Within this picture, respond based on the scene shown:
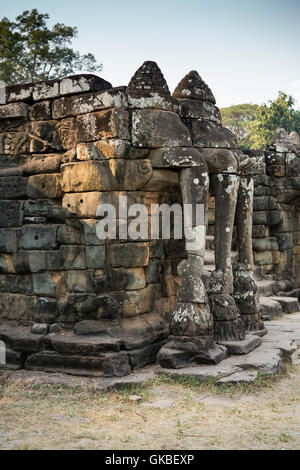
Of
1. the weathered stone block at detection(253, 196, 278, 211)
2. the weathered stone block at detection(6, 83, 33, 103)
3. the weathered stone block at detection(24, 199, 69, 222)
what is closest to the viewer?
the weathered stone block at detection(24, 199, 69, 222)

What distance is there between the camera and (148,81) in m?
6.55

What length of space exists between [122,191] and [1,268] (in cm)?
208

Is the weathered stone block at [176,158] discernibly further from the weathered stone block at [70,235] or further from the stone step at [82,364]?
the stone step at [82,364]

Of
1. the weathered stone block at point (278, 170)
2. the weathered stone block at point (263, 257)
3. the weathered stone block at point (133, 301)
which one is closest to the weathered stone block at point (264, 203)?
the weathered stone block at point (278, 170)

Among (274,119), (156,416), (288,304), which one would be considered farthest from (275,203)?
(274,119)

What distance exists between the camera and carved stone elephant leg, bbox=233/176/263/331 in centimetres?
753

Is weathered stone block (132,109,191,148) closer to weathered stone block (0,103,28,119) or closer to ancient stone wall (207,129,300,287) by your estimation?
weathered stone block (0,103,28,119)

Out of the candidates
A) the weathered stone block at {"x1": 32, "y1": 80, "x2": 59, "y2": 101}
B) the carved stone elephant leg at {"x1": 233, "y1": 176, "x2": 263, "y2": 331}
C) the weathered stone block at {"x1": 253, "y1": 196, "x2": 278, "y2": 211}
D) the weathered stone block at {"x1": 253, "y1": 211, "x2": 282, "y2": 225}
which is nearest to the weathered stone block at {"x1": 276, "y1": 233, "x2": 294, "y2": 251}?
the weathered stone block at {"x1": 253, "y1": 211, "x2": 282, "y2": 225}

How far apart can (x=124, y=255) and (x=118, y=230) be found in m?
0.31

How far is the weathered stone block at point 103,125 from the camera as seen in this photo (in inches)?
247

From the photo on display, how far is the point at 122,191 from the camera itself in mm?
6430

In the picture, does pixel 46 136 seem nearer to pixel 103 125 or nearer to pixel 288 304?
pixel 103 125

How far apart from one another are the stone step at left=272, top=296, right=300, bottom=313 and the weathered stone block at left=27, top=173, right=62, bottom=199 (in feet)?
19.5
